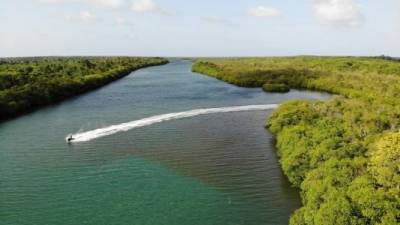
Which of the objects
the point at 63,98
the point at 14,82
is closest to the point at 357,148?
the point at 63,98

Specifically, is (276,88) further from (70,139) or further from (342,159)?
(342,159)

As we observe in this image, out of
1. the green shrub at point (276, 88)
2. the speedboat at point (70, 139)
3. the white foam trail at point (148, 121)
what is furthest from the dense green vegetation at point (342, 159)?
the green shrub at point (276, 88)

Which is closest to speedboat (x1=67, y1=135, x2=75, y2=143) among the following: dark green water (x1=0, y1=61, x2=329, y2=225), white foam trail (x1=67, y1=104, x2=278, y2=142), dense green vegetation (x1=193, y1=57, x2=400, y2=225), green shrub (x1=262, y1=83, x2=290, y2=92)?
white foam trail (x1=67, y1=104, x2=278, y2=142)

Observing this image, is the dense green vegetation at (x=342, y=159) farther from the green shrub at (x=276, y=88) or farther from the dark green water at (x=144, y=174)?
the green shrub at (x=276, y=88)

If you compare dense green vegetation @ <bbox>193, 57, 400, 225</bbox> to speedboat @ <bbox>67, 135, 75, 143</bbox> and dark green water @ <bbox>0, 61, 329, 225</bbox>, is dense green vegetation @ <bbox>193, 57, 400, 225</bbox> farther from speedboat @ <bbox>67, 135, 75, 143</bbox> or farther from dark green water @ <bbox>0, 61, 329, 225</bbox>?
speedboat @ <bbox>67, 135, 75, 143</bbox>

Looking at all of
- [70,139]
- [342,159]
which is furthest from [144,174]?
[342,159]

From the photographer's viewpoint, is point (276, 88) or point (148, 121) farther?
point (276, 88)
